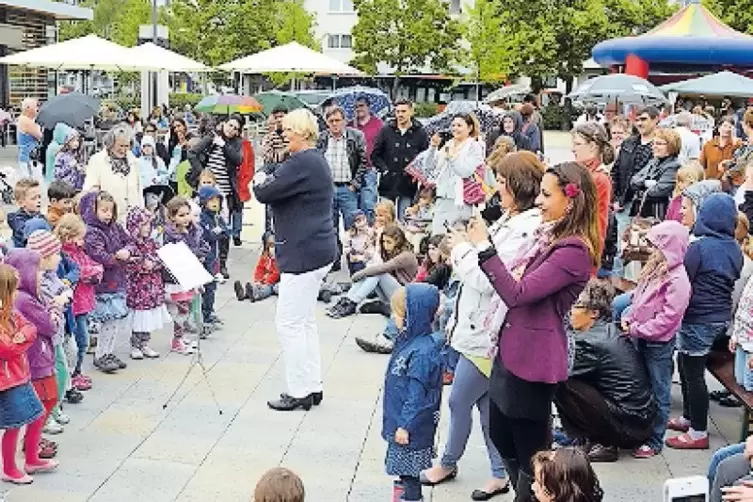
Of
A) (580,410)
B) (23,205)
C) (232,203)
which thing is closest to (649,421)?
(580,410)

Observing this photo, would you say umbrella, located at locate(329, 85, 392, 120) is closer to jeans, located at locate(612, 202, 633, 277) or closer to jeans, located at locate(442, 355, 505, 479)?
jeans, located at locate(612, 202, 633, 277)

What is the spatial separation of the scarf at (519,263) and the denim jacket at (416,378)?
1.64ft

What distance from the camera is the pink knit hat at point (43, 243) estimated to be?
5.86m

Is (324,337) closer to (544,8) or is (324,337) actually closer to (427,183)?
(427,183)

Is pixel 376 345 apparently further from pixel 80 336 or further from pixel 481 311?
pixel 481 311

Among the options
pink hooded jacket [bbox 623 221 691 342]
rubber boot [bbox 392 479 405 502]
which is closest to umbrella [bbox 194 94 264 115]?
A: pink hooded jacket [bbox 623 221 691 342]

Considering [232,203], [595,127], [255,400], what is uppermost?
[595,127]

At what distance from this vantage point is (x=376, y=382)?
747cm

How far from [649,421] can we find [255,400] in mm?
2749

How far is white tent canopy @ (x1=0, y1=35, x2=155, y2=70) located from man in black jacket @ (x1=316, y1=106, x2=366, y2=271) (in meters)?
5.42

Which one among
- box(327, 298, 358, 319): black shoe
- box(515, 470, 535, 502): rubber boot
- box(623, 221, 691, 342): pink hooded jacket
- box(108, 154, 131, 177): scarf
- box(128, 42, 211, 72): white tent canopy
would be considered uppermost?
box(128, 42, 211, 72): white tent canopy

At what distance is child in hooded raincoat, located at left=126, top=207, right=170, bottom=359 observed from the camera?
753cm

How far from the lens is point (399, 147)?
11109 mm

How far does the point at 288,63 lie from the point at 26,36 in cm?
1655
